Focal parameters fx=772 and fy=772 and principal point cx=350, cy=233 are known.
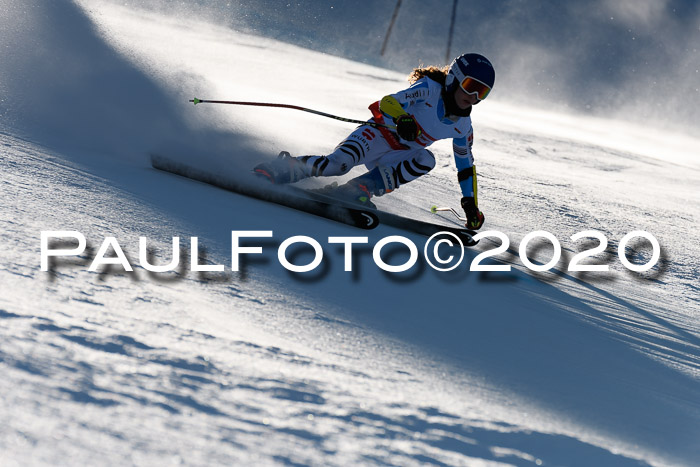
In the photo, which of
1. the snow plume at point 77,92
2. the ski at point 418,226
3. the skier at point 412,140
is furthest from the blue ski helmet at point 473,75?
the snow plume at point 77,92

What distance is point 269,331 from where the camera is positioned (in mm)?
2314

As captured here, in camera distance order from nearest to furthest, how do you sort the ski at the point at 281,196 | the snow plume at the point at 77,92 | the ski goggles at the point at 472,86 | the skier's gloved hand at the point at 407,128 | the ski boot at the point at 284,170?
1. the ski at the point at 281,196
2. the ski goggles at the point at 472,86
3. the skier's gloved hand at the point at 407,128
4. the ski boot at the point at 284,170
5. the snow plume at the point at 77,92

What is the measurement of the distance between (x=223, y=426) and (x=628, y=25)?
6907cm

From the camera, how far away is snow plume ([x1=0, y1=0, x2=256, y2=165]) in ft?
16.9

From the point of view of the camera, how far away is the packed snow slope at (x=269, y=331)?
1.69 metres

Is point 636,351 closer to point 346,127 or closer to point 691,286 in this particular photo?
point 691,286

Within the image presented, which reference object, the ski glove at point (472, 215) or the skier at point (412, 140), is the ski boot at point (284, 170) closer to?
the skier at point (412, 140)

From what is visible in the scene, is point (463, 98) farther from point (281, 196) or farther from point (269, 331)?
point (269, 331)

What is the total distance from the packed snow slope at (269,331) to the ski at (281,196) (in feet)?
0.29

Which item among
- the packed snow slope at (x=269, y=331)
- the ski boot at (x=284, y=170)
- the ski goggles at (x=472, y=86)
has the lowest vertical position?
the packed snow slope at (x=269, y=331)

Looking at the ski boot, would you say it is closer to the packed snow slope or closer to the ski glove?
the packed snow slope

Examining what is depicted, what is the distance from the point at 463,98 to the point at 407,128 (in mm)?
378

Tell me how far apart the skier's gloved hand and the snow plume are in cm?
148

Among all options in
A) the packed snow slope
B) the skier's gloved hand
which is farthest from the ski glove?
the skier's gloved hand
